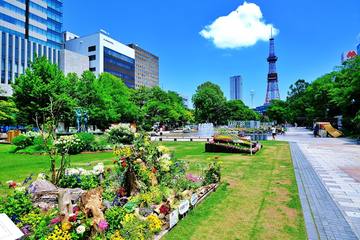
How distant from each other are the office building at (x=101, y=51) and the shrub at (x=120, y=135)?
2516 inches

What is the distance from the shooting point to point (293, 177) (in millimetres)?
11914

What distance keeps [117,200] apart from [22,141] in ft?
58.6

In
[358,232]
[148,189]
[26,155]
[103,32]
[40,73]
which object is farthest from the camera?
[103,32]

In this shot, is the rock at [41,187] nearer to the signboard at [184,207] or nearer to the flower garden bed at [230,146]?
the signboard at [184,207]

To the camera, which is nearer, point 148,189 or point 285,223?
point 285,223

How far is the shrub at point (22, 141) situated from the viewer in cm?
2092

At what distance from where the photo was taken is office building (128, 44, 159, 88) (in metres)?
152

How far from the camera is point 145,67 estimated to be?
158375 millimetres

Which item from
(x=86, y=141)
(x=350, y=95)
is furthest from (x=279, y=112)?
(x=86, y=141)

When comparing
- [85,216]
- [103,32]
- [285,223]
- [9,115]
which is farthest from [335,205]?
[103,32]

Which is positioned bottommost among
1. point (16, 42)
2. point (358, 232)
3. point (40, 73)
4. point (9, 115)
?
point (358, 232)

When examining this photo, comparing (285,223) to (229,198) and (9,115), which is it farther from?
(9,115)

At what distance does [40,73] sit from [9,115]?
975cm

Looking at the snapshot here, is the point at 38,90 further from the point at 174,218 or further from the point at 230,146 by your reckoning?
the point at 174,218
